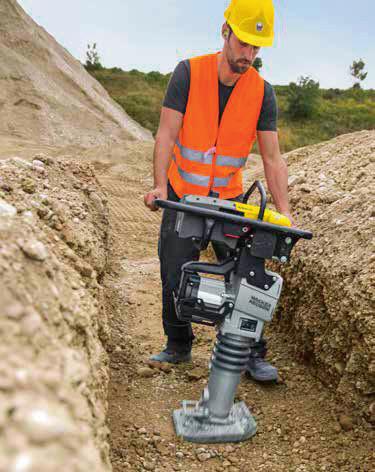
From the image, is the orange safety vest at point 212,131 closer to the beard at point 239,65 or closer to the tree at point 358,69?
the beard at point 239,65

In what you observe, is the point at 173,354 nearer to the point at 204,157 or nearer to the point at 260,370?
the point at 260,370

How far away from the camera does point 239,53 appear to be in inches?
123

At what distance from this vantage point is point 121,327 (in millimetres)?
4469

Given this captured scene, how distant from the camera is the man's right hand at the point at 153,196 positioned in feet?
10.0

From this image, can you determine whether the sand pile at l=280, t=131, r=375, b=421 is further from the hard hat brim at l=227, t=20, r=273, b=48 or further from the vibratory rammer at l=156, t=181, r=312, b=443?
the hard hat brim at l=227, t=20, r=273, b=48

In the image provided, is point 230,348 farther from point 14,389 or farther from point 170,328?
point 14,389

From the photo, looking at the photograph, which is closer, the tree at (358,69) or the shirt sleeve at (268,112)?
the shirt sleeve at (268,112)

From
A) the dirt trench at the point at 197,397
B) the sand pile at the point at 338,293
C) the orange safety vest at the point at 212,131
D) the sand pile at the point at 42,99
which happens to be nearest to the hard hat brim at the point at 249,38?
the orange safety vest at the point at 212,131

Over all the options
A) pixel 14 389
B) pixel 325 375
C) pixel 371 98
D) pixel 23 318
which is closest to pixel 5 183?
pixel 23 318

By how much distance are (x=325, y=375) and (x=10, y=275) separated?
7.90 ft

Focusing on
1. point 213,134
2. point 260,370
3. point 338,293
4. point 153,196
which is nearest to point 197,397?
point 260,370

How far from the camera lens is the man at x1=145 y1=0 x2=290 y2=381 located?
3.28m

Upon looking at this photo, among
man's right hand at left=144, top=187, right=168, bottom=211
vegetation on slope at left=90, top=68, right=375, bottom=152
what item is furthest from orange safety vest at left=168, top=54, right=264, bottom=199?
vegetation on slope at left=90, top=68, right=375, bottom=152

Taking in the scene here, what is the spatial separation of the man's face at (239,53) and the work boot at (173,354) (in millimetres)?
1964
